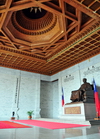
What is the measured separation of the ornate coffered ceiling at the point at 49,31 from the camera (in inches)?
220

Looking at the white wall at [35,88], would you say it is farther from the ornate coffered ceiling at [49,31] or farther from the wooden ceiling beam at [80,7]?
the wooden ceiling beam at [80,7]

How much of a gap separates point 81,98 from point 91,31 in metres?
3.64

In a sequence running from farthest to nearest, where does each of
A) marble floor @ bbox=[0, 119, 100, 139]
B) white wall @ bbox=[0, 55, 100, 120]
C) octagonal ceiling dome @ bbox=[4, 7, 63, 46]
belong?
white wall @ bbox=[0, 55, 100, 120] → octagonal ceiling dome @ bbox=[4, 7, 63, 46] → marble floor @ bbox=[0, 119, 100, 139]

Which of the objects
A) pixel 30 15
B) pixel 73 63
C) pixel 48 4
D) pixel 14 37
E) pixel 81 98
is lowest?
pixel 81 98

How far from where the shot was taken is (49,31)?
7.77m

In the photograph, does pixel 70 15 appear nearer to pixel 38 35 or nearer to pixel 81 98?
pixel 38 35

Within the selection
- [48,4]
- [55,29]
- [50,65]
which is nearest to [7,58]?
[50,65]

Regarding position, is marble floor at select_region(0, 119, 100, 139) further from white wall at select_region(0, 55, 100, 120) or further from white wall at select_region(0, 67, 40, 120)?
white wall at select_region(0, 67, 40, 120)

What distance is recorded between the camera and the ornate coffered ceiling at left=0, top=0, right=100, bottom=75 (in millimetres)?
5586

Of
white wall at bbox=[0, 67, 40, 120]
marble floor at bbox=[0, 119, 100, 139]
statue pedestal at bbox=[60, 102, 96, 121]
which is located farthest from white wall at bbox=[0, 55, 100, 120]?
marble floor at bbox=[0, 119, 100, 139]

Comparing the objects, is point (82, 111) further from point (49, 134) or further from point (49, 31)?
point (49, 31)

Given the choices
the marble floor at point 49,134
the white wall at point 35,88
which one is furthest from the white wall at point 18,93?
the marble floor at point 49,134

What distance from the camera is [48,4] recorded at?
18.6 feet

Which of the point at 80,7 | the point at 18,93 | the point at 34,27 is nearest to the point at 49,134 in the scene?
the point at 80,7
